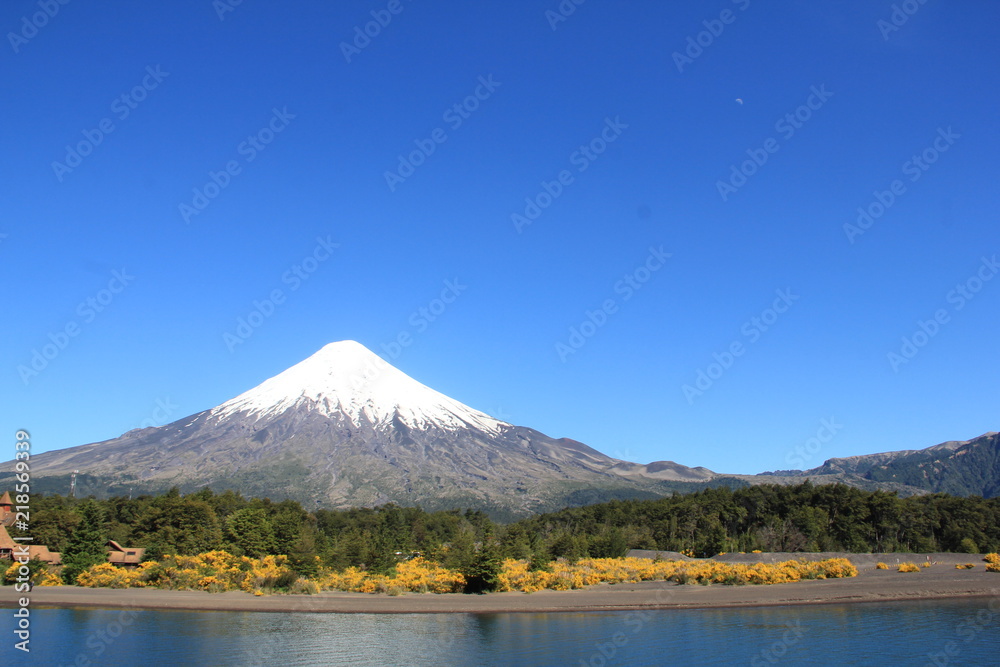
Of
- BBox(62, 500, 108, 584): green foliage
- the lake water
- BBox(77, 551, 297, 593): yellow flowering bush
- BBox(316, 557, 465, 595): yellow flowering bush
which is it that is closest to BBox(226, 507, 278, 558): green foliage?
BBox(77, 551, 297, 593): yellow flowering bush

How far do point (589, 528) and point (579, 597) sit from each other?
4189cm

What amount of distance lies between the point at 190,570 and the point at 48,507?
3384cm

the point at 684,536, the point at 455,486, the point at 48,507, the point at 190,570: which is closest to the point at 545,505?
the point at 455,486

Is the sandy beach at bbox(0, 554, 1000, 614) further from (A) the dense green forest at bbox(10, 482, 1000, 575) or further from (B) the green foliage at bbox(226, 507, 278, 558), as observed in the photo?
(B) the green foliage at bbox(226, 507, 278, 558)

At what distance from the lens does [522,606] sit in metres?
40.2

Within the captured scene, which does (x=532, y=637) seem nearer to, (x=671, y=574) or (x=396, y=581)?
(x=396, y=581)

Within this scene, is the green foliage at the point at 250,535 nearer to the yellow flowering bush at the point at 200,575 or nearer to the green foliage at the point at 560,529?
the green foliage at the point at 560,529

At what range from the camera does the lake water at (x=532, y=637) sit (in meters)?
26.1

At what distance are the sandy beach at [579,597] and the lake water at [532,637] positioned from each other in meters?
1.93

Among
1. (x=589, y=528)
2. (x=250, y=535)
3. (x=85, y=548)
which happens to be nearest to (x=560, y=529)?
(x=589, y=528)

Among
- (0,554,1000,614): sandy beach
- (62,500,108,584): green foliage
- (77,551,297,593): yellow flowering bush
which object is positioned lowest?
(0,554,1000,614): sandy beach

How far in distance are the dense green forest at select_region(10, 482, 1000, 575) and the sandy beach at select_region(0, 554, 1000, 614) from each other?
659cm

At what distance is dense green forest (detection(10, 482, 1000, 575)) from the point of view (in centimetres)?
5759

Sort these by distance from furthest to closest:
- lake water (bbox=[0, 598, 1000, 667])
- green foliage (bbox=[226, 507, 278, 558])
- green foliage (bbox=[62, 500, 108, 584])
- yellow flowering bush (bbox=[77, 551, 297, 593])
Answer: green foliage (bbox=[226, 507, 278, 558]), green foliage (bbox=[62, 500, 108, 584]), yellow flowering bush (bbox=[77, 551, 297, 593]), lake water (bbox=[0, 598, 1000, 667])
